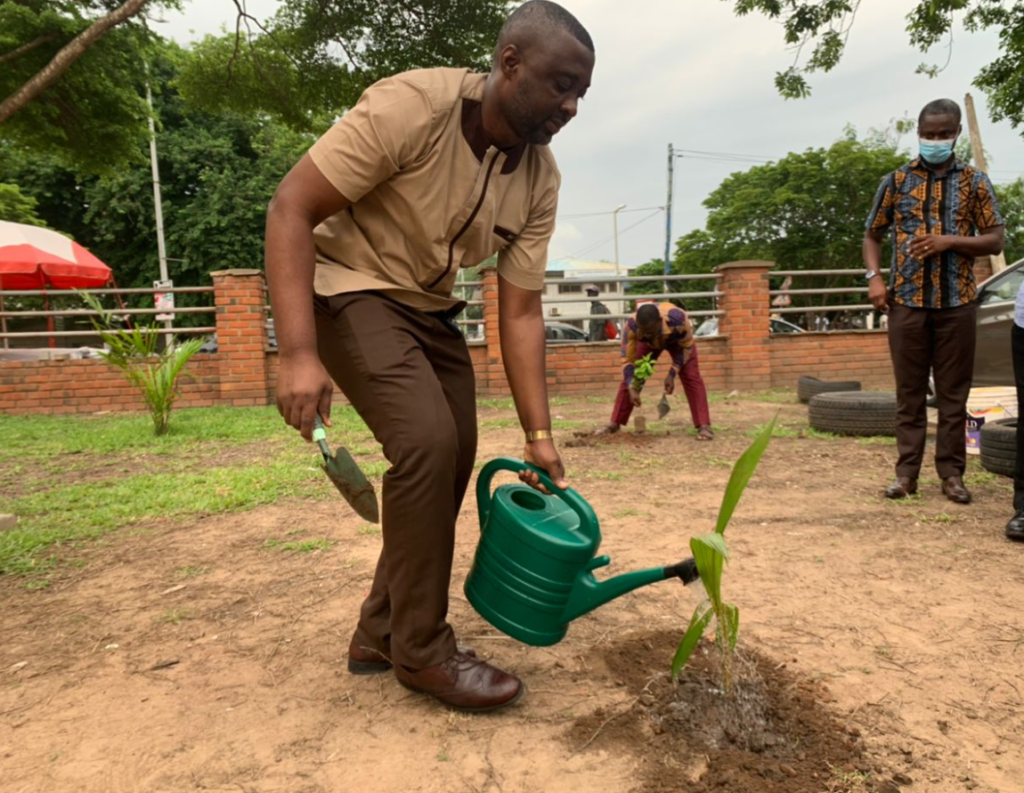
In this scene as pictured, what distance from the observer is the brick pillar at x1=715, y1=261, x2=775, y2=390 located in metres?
10.2

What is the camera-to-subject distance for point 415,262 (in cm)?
193

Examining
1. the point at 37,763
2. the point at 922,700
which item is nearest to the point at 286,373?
the point at 37,763

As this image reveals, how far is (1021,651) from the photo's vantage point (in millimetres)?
2213

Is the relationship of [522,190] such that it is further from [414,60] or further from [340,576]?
[414,60]

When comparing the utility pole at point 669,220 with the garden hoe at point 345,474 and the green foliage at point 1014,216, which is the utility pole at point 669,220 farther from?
the garden hoe at point 345,474

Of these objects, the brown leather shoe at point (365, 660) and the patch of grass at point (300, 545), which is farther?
the patch of grass at point (300, 545)

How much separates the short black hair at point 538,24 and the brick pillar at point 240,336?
8270 millimetres

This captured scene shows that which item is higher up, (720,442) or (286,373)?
(286,373)

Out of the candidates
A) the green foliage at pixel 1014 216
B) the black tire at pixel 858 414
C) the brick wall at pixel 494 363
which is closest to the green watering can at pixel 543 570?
the black tire at pixel 858 414

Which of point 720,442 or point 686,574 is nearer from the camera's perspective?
point 686,574

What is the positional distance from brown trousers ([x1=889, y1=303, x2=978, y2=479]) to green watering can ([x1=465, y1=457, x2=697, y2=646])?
2.76 m

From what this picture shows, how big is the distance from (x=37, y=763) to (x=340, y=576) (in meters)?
1.33

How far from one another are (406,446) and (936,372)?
327cm

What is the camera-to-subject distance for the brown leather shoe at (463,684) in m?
1.86
